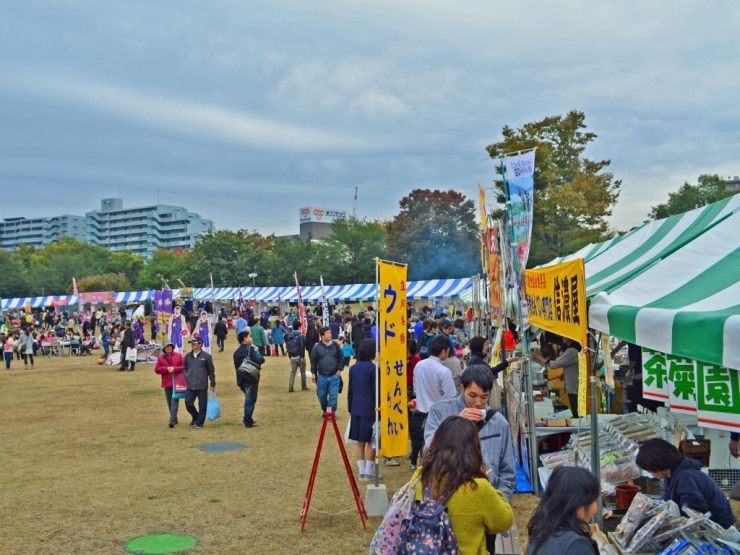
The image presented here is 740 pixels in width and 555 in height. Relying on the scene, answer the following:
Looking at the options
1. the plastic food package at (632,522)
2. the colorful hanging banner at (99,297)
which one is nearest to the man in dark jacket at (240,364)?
the plastic food package at (632,522)

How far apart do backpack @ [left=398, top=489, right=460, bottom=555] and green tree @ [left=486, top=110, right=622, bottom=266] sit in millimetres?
27967

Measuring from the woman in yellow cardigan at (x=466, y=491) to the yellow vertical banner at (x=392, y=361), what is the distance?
12.0 feet

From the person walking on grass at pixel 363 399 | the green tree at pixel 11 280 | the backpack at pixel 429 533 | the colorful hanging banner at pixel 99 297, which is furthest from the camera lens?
the green tree at pixel 11 280

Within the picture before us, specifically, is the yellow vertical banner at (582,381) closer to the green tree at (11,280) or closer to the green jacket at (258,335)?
the green jacket at (258,335)

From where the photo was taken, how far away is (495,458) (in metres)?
3.86

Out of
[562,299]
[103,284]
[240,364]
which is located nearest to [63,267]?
[103,284]

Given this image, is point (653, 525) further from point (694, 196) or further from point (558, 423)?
point (694, 196)

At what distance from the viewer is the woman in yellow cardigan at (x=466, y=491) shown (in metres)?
2.87

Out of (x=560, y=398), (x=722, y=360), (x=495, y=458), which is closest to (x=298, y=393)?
(x=560, y=398)

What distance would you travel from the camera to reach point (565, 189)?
1163 inches

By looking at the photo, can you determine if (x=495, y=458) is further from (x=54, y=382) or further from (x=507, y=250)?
(x=54, y=382)

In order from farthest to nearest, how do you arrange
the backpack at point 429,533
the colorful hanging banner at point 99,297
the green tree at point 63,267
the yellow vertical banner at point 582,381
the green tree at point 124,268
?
the green tree at point 124,268 → the green tree at point 63,267 → the colorful hanging banner at point 99,297 → the yellow vertical banner at point 582,381 → the backpack at point 429,533

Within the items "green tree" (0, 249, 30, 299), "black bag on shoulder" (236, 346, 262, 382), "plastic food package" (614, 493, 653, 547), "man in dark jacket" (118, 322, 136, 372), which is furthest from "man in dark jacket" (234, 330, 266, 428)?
"green tree" (0, 249, 30, 299)

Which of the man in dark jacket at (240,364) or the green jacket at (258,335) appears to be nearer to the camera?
the man in dark jacket at (240,364)
